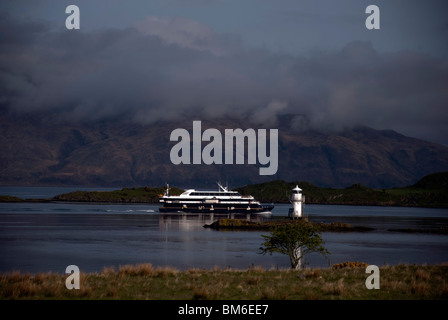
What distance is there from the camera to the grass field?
84.7 ft

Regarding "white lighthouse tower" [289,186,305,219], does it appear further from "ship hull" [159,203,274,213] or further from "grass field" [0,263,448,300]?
"grass field" [0,263,448,300]

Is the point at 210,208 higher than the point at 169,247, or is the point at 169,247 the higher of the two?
the point at 210,208

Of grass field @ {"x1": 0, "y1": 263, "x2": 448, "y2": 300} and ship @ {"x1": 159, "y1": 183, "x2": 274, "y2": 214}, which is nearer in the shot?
grass field @ {"x1": 0, "y1": 263, "x2": 448, "y2": 300}

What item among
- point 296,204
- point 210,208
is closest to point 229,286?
point 296,204

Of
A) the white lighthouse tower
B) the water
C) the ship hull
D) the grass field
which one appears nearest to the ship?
the ship hull

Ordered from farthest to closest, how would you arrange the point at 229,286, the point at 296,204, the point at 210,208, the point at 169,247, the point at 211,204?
the point at 211,204
the point at 210,208
the point at 296,204
the point at 169,247
the point at 229,286

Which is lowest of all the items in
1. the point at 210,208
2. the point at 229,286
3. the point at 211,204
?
the point at 229,286

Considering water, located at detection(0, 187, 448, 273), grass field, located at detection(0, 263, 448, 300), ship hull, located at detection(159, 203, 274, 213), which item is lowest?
water, located at detection(0, 187, 448, 273)

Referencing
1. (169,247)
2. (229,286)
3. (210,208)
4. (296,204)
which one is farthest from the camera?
(210,208)

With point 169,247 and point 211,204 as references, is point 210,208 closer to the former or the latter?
point 211,204

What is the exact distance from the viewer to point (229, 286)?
94.8 ft

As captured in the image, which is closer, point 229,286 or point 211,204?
point 229,286
